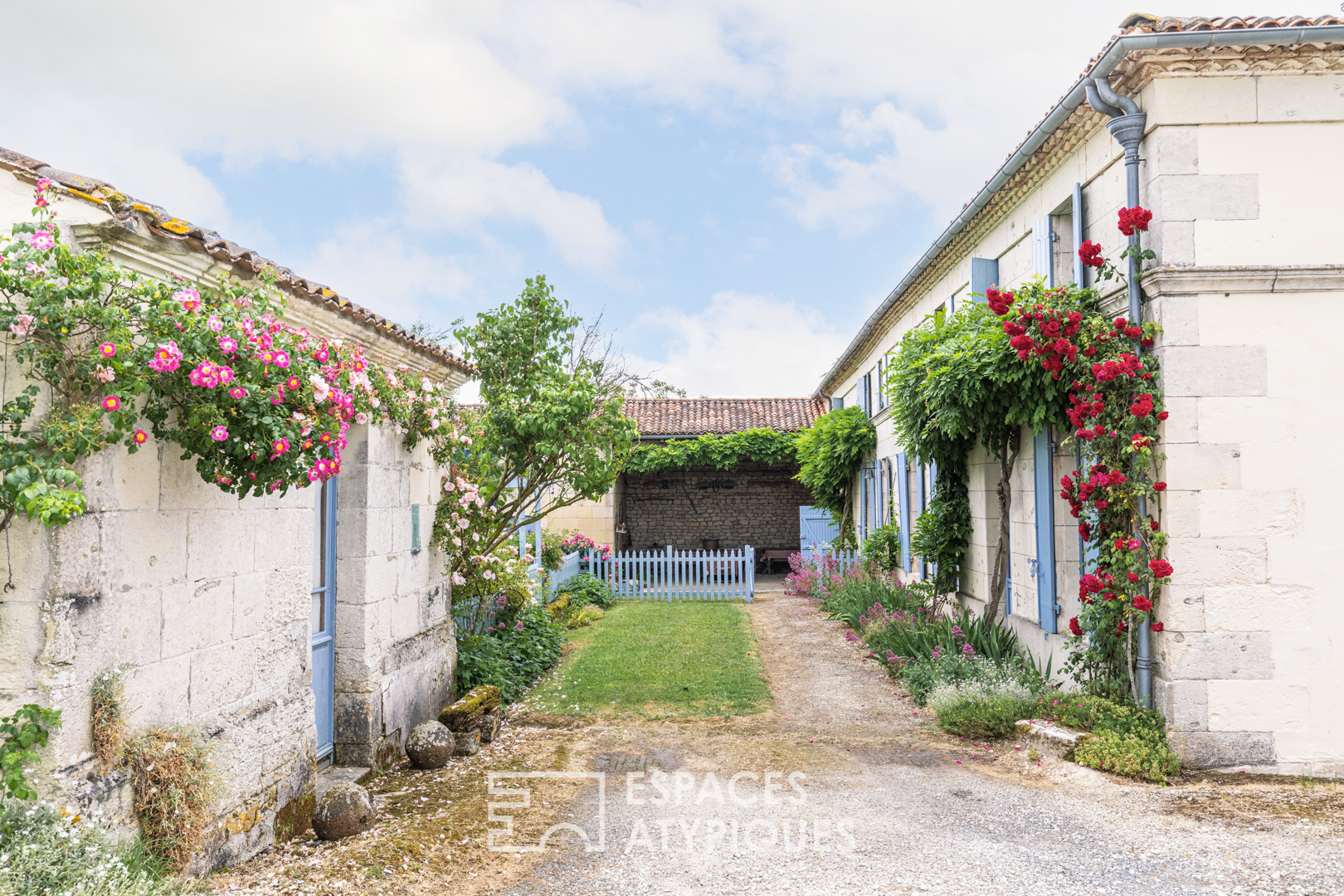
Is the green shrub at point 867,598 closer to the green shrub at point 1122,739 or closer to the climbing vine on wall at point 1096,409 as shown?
the climbing vine on wall at point 1096,409

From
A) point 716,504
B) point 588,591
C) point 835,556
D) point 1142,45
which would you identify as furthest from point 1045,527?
point 716,504

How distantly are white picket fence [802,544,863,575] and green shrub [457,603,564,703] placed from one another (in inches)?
222

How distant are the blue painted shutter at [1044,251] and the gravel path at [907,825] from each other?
368 cm

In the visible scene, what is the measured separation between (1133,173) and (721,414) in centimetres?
1430

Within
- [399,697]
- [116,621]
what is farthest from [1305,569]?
[116,621]

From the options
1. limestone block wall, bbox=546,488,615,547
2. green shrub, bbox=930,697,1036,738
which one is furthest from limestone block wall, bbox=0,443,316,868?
limestone block wall, bbox=546,488,615,547

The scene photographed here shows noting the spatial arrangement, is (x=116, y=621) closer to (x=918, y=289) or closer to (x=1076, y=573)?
(x=1076, y=573)

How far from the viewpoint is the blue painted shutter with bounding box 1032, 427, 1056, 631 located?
654 cm

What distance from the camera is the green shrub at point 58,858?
8.66ft

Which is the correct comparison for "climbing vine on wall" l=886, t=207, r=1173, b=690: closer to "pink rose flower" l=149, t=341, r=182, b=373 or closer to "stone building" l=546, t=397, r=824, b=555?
"pink rose flower" l=149, t=341, r=182, b=373

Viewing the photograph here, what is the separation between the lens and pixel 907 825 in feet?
14.2

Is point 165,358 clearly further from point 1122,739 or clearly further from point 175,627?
point 1122,739

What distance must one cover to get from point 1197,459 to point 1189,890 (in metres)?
2.60

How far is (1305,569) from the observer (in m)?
4.96
